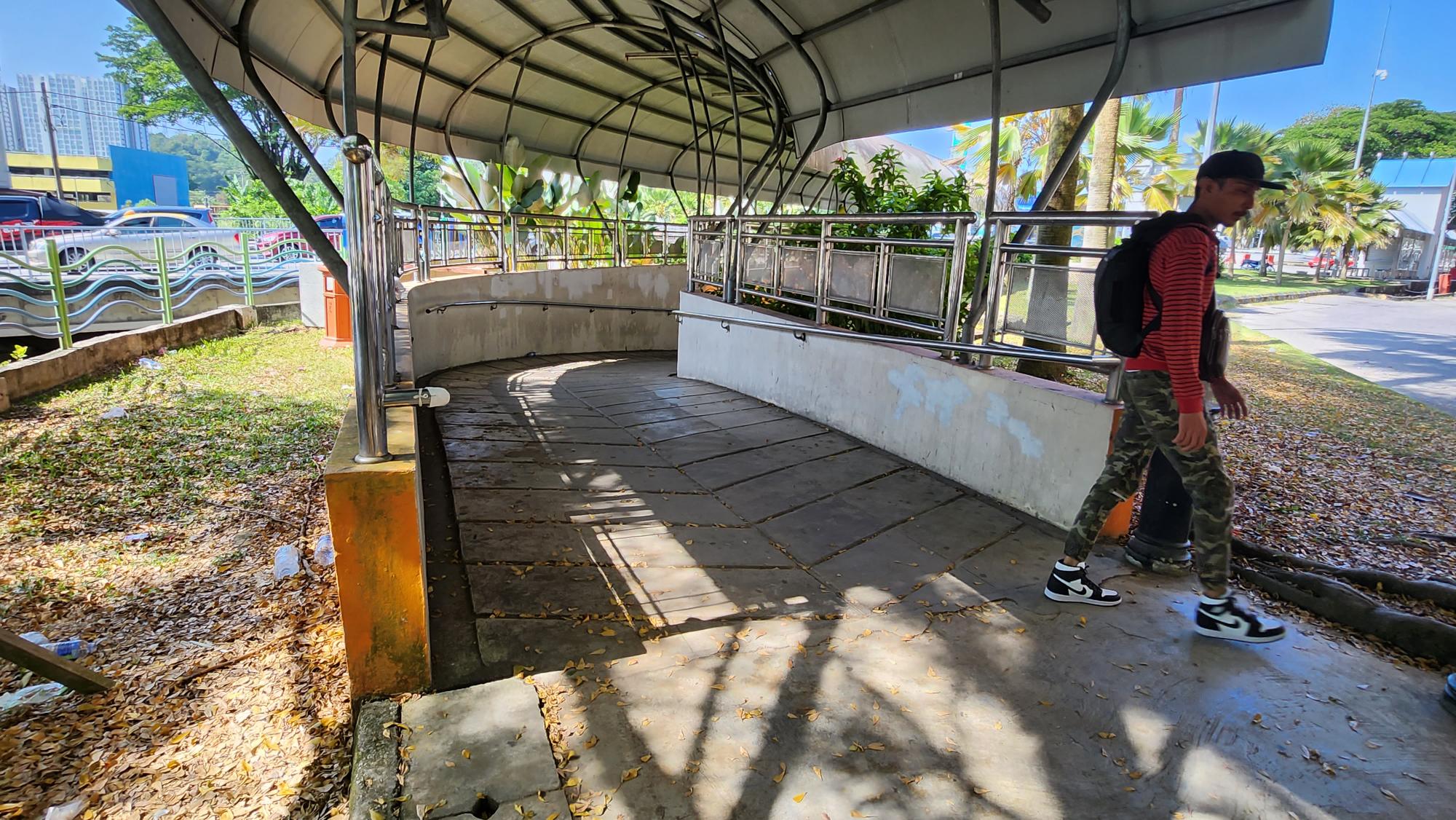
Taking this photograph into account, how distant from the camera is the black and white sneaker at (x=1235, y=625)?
2.92m

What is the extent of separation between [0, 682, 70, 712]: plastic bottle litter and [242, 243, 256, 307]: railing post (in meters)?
11.1

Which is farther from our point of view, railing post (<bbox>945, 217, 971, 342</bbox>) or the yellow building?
the yellow building

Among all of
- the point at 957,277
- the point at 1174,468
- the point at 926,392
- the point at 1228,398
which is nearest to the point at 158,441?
the point at 926,392

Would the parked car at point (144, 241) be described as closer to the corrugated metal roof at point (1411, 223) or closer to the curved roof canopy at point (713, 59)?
the curved roof canopy at point (713, 59)

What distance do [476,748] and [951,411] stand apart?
3.79 m

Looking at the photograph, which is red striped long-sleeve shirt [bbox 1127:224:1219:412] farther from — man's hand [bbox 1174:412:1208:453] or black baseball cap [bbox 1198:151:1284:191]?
black baseball cap [bbox 1198:151:1284:191]

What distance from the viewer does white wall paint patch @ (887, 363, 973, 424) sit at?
4.91 metres

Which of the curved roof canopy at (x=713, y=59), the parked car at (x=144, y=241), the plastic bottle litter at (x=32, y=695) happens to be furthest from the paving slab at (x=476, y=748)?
the parked car at (x=144, y=241)

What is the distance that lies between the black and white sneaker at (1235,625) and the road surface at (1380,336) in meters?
7.91

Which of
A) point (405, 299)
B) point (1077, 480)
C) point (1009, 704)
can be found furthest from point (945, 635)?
point (405, 299)

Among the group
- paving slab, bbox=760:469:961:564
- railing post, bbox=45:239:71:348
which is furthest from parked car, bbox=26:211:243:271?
paving slab, bbox=760:469:961:564

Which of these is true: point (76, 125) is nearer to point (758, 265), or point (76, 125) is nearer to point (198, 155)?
point (198, 155)

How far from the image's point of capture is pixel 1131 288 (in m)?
2.98

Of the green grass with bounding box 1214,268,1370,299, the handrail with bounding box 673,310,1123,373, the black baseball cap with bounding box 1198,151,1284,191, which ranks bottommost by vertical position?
the handrail with bounding box 673,310,1123,373
